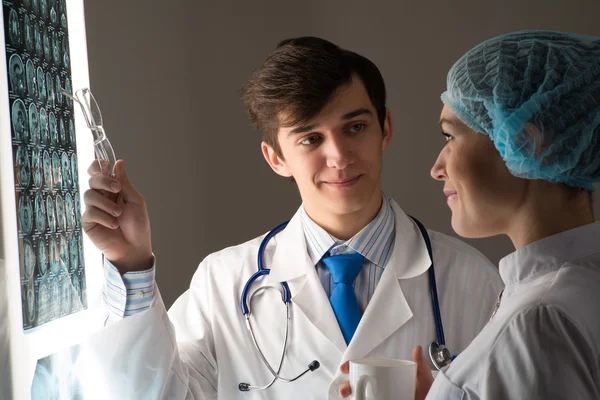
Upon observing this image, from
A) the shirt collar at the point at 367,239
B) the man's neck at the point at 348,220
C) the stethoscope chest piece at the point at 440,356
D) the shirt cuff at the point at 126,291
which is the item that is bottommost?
the stethoscope chest piece at the point at 440,356

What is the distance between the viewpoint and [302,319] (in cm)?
162

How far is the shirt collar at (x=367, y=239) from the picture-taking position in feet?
5.47

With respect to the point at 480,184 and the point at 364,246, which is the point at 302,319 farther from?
the point at 480,184

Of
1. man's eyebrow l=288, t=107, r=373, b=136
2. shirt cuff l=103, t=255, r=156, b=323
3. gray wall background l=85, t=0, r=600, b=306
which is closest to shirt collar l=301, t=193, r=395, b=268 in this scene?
man's eyebrow l=288, t=107, r=373, b=136

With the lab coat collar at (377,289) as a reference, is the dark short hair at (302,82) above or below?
above

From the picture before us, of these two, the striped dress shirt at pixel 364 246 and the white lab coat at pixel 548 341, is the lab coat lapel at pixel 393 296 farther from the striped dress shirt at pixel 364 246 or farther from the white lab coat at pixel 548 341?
the white lab coat at pixel 548 341

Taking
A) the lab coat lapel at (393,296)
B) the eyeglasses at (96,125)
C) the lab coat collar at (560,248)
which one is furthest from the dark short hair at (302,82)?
the lab coat collar at (560,248)

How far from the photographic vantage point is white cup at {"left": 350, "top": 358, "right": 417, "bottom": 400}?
1.10m

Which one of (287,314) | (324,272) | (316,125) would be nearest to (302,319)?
(287,314)

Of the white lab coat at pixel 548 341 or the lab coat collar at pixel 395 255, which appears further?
the lab coat collar at pixel 395 255

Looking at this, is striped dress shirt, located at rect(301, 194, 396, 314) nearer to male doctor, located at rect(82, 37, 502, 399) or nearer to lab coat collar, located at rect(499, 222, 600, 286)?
male doctor, located at rect(82, 37, 502, 399)

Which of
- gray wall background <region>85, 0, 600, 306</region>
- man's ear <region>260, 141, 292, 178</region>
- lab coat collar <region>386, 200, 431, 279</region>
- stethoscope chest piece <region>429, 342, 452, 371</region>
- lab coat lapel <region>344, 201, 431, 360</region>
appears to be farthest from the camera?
gray wall background <region>85, 0, 600, 306</region>

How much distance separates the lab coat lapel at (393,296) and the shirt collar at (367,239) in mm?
25

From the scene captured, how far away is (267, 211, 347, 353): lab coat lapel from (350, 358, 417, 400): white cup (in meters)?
0.44
